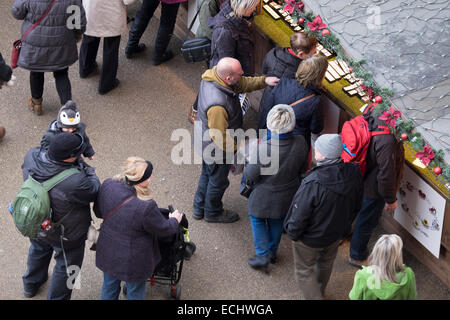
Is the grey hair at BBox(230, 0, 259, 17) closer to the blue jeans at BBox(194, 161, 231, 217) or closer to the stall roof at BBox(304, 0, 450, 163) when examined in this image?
the stall roof at BBox(304, 0, 450, 163)

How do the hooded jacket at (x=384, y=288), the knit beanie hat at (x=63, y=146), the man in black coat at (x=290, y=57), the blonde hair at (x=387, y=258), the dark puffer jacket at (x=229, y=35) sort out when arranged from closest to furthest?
the blonde hair at (x=387, y=258), the hooded jacket at (x=384, y=288), the knit beanie hat at (x=63, y=146), the man in black coat at (x=290, y=57), the dark puffer jacket at (x=229, y=35)

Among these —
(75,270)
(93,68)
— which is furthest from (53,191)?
(93,68)

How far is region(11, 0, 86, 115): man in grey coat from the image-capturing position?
6.55 meters

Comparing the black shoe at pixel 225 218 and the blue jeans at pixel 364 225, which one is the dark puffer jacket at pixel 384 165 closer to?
the blue jeans at pixel 364 225

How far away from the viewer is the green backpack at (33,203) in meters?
4.85

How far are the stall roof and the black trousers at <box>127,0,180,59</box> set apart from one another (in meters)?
2.48

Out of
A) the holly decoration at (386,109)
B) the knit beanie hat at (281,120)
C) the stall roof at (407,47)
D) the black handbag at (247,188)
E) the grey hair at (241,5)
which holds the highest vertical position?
the stall roof at (407,47)

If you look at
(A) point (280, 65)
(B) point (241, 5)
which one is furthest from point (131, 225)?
(B) point (241, 5)

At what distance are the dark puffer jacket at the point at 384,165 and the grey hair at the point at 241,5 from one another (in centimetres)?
158

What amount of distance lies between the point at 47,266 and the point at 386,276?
2.79 metres

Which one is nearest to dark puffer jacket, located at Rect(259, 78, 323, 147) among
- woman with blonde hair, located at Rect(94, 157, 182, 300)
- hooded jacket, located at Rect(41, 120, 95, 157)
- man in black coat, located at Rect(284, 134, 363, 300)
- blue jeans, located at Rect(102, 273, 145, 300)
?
man in black coat, located at Rect(284, 134, 363, 300)

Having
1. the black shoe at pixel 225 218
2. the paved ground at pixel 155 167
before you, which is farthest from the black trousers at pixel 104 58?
the black shoe at pixel 225 218

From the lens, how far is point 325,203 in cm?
507

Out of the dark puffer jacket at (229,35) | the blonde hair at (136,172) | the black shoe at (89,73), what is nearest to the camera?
the blonde hair at (136,172)
